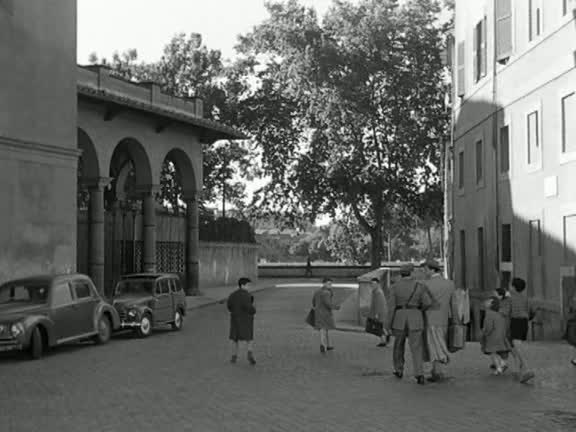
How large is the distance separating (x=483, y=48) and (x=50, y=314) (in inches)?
642

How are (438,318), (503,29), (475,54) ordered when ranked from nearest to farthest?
(438,318) < (503,29) < (475,54)

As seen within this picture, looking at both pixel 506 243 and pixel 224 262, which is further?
pixel 224 262

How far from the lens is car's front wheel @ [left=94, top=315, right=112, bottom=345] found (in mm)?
20797

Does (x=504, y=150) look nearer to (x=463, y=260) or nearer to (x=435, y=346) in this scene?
(x=463, y=260)

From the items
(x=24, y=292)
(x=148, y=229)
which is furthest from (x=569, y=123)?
(x=148, y=229)

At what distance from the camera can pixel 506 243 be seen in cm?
2714

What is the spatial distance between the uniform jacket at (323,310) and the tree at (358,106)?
114ft

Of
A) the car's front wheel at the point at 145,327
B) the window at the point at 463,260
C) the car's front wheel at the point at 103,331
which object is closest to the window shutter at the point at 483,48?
the window at the point at 463,260

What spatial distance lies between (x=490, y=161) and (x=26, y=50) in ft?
43.0

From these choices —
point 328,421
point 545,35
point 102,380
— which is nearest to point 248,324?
point 102,380

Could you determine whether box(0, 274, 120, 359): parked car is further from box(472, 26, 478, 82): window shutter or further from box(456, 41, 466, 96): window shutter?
box(456, 41, 466, 96): window shutter

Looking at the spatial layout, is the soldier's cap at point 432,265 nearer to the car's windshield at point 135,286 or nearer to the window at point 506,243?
the car's windshield at point 135,286

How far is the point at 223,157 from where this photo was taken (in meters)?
57.3

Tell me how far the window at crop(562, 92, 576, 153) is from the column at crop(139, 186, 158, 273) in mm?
18404
